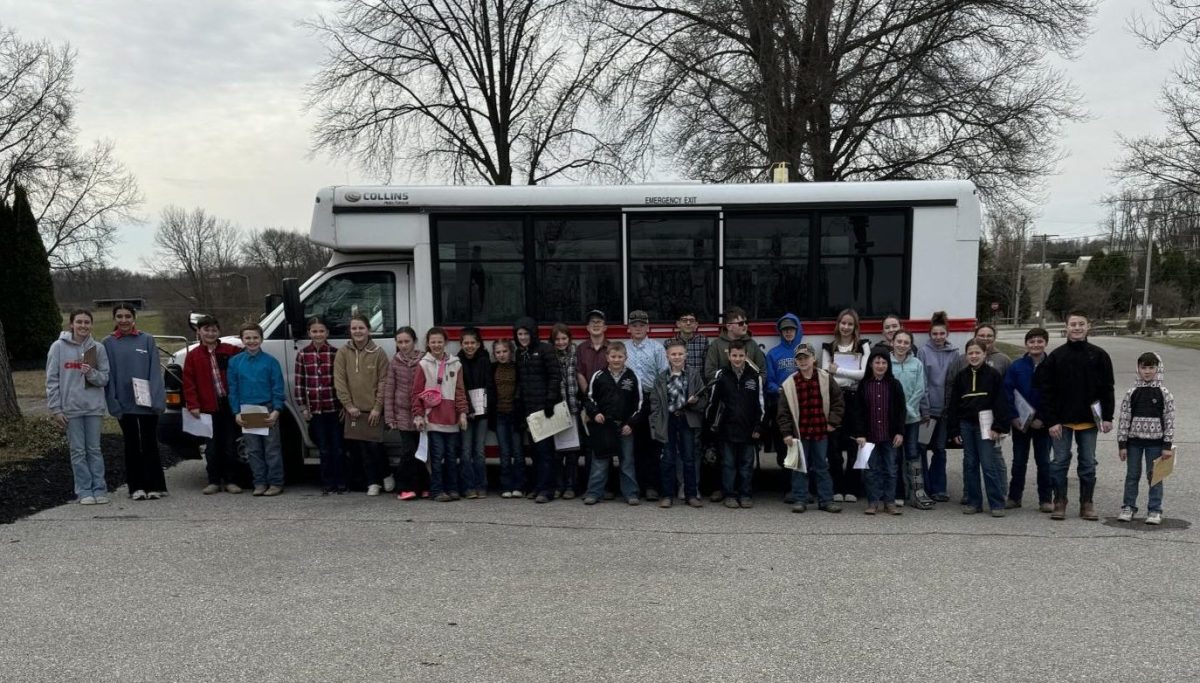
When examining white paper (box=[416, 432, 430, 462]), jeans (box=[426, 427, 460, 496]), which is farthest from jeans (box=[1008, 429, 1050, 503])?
white paper (box=[416, 432, 430, 462])

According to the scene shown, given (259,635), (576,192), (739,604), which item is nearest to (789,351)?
(576,192)

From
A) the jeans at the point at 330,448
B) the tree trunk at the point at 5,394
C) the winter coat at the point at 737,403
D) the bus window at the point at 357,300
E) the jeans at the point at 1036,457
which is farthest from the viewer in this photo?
the tree trunk at the point at 5,394

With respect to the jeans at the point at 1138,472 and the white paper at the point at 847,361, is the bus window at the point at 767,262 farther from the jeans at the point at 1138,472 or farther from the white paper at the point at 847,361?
the jeans at the point at 1138,472

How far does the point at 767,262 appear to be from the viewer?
23.5 ft

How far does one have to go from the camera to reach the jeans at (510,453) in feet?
23.5

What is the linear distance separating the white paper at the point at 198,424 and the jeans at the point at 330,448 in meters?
0.96

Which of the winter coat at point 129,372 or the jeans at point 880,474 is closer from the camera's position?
the jeans at point 880,474

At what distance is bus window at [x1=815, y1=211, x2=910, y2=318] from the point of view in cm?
711

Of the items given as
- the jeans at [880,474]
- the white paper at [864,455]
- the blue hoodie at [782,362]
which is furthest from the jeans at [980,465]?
the blue hoodie at [782,362]

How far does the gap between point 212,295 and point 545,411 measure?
30.5 metres

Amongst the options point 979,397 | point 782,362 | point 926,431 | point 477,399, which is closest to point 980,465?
point 926,431

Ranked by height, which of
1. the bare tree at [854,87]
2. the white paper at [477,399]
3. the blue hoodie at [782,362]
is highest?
the bare tree at [854,87]

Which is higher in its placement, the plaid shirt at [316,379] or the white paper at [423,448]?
the plaid shirt at [316,379]

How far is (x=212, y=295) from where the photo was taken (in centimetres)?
3266
